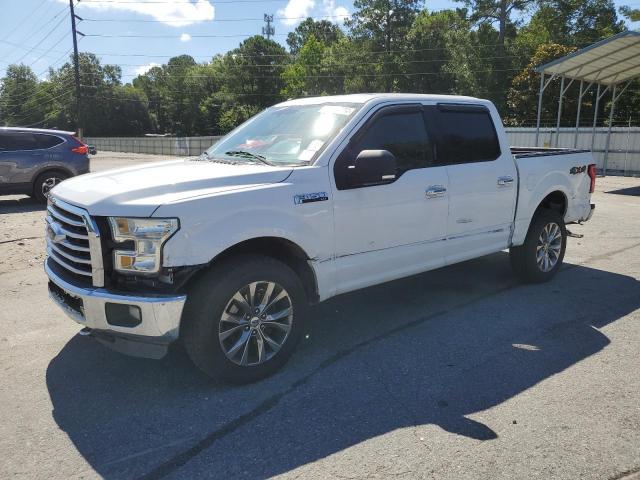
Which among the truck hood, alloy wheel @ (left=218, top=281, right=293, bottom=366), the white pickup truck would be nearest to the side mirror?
the white pickup truck

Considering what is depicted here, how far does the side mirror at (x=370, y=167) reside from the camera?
12.8 ft

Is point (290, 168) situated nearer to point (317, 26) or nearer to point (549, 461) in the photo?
point (549, 461)

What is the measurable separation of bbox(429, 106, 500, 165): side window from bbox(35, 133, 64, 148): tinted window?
10.1 m

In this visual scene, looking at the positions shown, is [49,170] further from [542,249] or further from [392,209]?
[542,249]

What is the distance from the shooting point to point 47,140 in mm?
12148

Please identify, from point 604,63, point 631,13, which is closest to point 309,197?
point 604,63

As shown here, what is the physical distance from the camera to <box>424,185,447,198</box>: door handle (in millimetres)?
4605

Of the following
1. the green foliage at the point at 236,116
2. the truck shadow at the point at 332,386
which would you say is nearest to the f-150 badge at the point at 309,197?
the truck shadow at the point at 332,386

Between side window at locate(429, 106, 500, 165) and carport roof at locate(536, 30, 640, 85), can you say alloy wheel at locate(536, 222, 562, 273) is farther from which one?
carport roof at locate(536, 30, 640, 85)

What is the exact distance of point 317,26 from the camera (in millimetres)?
99000

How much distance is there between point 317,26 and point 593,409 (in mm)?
103599

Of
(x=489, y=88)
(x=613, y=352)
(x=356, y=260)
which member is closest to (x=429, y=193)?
(x=356, y=260)

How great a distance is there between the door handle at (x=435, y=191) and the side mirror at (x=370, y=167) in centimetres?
63

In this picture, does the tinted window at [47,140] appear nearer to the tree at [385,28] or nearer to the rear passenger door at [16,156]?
the rear passenger door at [16,156]
